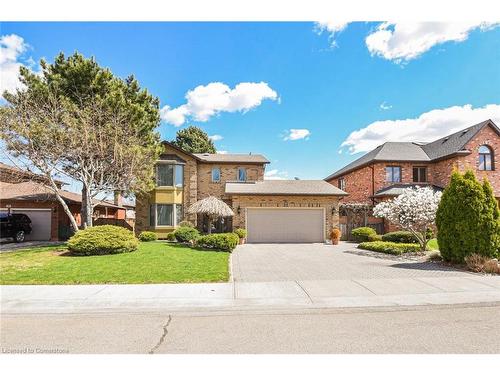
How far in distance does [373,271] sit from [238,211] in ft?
38.9

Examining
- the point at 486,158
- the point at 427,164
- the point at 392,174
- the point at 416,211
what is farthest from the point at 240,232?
the point at 486,158

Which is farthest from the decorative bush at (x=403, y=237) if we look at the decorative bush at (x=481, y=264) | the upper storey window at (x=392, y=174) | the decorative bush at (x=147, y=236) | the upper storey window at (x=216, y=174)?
the decorative bush at (x=147, y=236)

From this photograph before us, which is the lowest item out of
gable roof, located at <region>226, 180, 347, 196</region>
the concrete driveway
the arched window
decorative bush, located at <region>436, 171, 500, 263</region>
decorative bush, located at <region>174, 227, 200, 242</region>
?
the concrete driveway

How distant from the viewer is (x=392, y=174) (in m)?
24.6

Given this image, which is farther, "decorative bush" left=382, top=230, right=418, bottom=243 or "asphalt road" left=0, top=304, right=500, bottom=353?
"decorative bush" left=382, top=230, right=418, bottom=243

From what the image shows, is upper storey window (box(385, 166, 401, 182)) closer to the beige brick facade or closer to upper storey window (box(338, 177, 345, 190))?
upper storey window (box(338, 177, 345, 190))

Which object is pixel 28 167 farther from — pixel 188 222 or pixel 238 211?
pixel 238 211

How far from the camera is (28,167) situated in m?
15.2

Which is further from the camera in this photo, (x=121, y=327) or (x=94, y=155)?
(x=94, y=155)

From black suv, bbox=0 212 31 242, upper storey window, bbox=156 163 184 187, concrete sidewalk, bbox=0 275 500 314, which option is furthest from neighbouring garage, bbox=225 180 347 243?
black suv, bbox=0 212 31 242

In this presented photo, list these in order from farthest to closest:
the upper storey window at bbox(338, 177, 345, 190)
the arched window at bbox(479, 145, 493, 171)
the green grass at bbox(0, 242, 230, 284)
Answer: the upper storey window at bbox(338, 177, 345, 190), the arched window at bbox(479, 145, 493, 171), the green grass at bbox(0, 242, 230, 284)

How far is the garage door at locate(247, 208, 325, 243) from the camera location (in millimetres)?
21016

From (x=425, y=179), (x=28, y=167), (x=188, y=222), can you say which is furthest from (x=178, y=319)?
(x=425, y=179)

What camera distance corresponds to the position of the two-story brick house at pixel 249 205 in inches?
829
